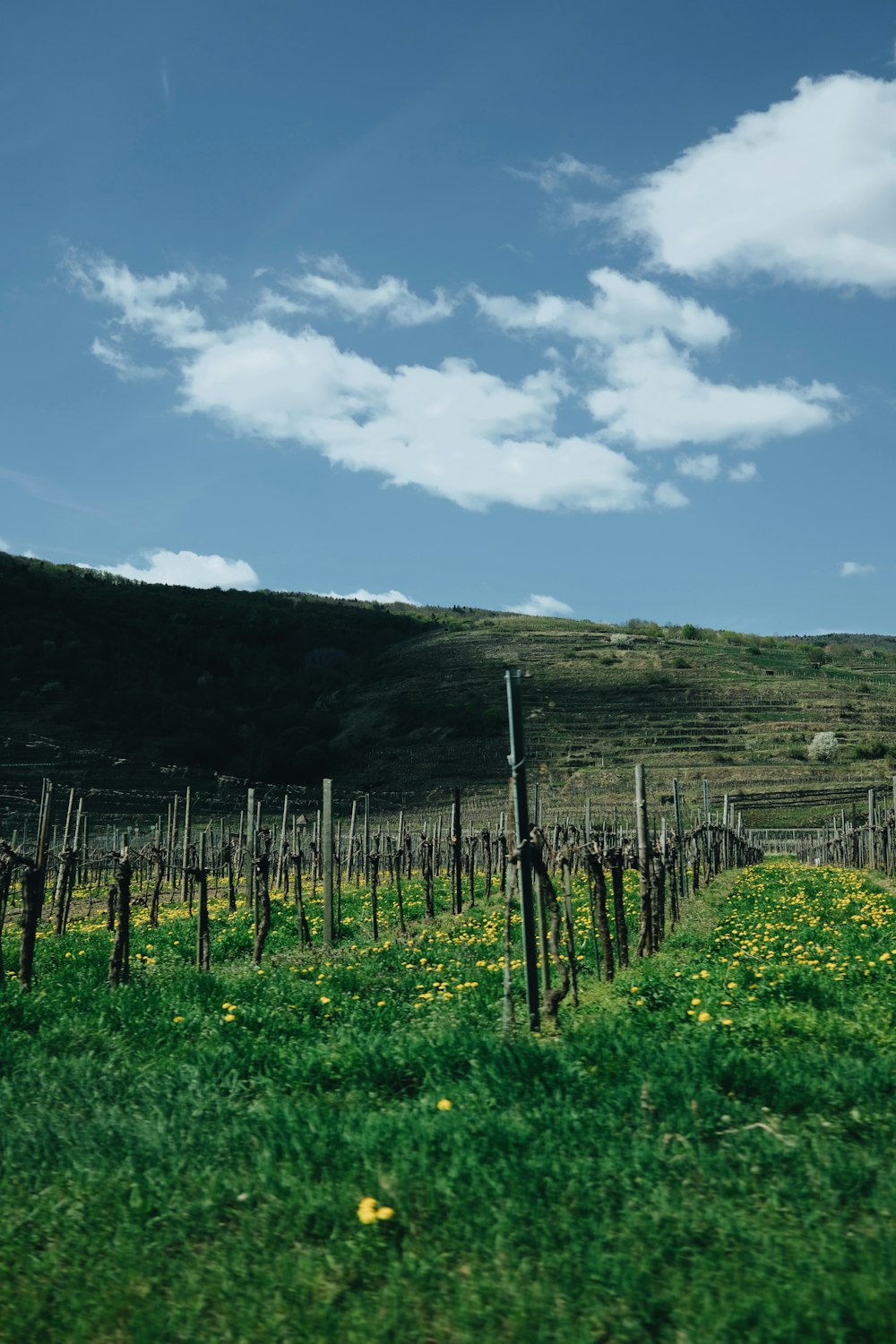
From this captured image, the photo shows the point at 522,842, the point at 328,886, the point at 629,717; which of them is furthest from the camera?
the point at 629,717

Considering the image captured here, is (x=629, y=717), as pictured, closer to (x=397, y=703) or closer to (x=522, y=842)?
(x=397, y=703)

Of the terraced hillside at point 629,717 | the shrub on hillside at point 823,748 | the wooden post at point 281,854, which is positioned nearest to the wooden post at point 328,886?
the wooden post at point 281,854

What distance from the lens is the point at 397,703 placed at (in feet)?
273

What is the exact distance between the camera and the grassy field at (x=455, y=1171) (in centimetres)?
330

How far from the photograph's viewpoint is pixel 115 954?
9.52 meters

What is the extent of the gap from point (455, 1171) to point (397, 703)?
260ft

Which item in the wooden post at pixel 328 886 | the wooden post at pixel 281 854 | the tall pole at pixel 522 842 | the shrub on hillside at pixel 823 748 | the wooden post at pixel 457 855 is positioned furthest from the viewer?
the shrub on hillside at pixel 823 748

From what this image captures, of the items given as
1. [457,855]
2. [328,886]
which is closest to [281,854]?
[457,855]

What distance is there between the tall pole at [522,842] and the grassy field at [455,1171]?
0.35m

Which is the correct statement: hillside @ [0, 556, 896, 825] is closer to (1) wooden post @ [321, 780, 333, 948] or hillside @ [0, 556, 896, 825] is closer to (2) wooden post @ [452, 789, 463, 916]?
(2) wooden post @ [452, 789, 463, 916]

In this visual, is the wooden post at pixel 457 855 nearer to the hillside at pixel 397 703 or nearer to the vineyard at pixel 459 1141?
the vineyard at pixel 459 1141

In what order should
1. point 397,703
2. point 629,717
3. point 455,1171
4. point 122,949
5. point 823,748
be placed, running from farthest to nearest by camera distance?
point 397,703 < point 629,717 < point 823,748 < point 122,949 < point 455,1171

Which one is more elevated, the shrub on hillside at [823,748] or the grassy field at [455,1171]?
the shrub on hillside at [823,748]

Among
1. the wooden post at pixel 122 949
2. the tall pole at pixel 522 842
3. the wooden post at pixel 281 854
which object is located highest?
the tall pole at pixel 522 842
